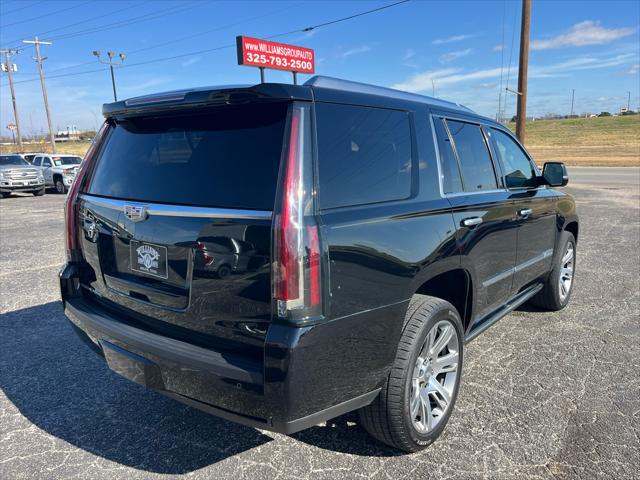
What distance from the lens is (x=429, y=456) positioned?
2.70m

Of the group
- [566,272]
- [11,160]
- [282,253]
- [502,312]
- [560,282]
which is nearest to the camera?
[282,253]

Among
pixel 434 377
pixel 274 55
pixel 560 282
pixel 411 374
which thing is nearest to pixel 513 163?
pixel 560 282

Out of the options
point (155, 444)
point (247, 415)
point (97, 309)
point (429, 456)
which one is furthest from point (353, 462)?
point (97, 309)

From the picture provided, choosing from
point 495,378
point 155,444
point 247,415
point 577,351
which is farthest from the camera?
point 577,351

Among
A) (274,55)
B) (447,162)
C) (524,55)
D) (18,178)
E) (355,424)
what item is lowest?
(355,424)

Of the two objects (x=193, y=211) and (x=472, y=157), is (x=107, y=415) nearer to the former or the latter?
(x=193, y=211)

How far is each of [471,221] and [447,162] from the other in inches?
15.8

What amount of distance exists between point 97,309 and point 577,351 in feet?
11.9

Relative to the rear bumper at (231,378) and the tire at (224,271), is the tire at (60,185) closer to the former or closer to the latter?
the rear bumper at (231,378)

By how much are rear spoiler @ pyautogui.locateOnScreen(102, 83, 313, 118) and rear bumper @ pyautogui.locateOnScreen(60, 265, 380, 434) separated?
39.8 inches

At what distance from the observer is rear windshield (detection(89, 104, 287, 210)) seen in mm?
2164

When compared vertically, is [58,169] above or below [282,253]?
below

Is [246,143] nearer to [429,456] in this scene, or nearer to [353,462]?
[353,462]

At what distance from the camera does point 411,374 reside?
2533 mm
